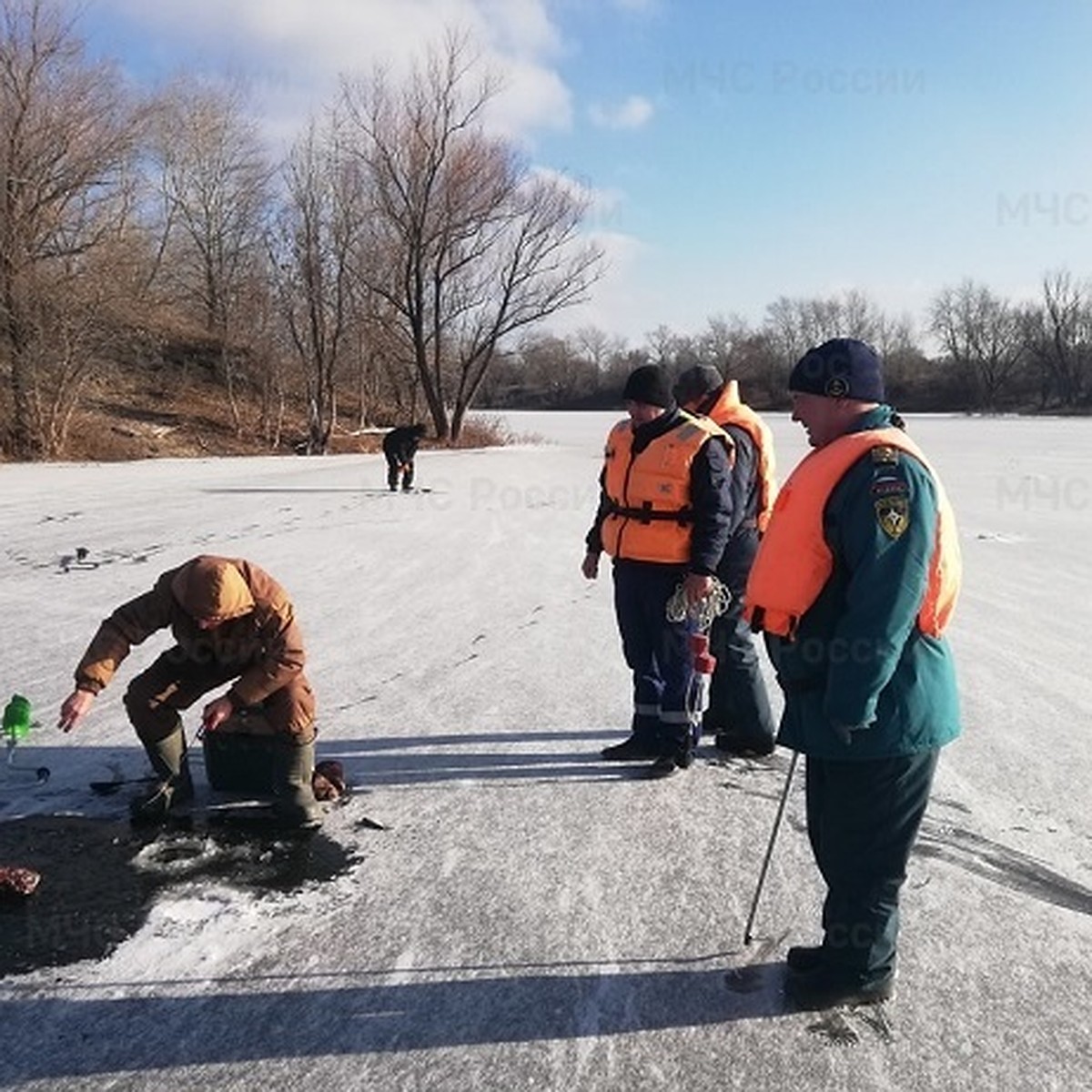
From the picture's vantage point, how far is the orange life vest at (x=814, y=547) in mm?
2697

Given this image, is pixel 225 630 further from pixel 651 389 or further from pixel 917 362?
pixel 917 362

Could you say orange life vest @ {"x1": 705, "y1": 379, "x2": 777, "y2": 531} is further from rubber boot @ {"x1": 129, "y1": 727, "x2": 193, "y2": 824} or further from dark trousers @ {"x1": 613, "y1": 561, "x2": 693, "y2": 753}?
rubber boot @ {"x1": 129, "y1": 727, "x2": 193, "y2": 824}

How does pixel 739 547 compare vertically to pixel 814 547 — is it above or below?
below

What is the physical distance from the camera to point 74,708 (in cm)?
376

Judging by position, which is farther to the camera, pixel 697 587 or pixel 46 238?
pixel 46 238

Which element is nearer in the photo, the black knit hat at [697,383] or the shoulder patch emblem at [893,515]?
the shoulder patch emblem at [893,515]

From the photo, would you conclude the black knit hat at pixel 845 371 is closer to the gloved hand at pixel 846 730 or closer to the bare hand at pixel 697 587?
the gloved hand at pixel 846 730

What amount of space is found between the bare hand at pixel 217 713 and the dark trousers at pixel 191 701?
0.64 feet

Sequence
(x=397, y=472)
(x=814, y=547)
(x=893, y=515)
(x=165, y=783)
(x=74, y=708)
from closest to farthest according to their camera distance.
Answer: (x=893, y=515) < (x=814, y=547) < (x=74, y=708) < (x=165, y=783) < (x=397, y=472)

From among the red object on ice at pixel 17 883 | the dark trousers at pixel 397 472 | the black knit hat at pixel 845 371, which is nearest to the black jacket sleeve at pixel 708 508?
the black knit hat at pixel 845 371

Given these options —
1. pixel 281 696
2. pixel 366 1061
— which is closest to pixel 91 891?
pixel 281 696

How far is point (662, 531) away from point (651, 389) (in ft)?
2.20

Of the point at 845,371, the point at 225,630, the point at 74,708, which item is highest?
the point at 845,371

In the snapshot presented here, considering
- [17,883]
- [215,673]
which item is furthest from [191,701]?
[17,883]
